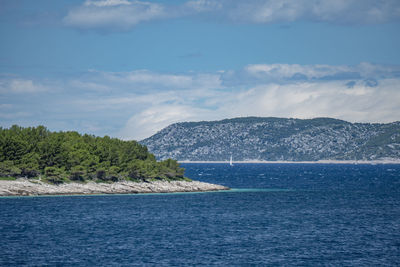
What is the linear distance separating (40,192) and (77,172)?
12.0 m

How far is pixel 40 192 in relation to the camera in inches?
5005

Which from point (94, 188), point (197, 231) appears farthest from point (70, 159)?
point (197, 231)

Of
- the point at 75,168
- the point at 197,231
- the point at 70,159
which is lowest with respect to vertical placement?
the point at 197,231

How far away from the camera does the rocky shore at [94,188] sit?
4931 inches

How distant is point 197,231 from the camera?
81312 millimetres

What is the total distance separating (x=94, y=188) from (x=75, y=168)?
6510 mm

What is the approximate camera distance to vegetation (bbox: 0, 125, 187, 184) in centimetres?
13325

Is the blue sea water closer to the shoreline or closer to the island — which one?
the shoreline

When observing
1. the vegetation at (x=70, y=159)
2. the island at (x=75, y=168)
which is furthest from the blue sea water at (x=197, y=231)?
the vegetation at (x=70, y=159)

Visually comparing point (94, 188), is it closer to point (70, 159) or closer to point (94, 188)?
point (94, 188)

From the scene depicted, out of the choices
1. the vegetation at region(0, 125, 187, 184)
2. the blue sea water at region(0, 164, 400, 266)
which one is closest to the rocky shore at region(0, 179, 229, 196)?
the vegetation at region(0, 125, 187, 184)

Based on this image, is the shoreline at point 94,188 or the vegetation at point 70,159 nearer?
the shoreline at point 94,188

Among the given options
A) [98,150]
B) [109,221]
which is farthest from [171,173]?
[109,221]

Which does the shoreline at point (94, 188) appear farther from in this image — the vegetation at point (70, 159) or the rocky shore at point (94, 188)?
A: the vegetation at point (70, 159)
